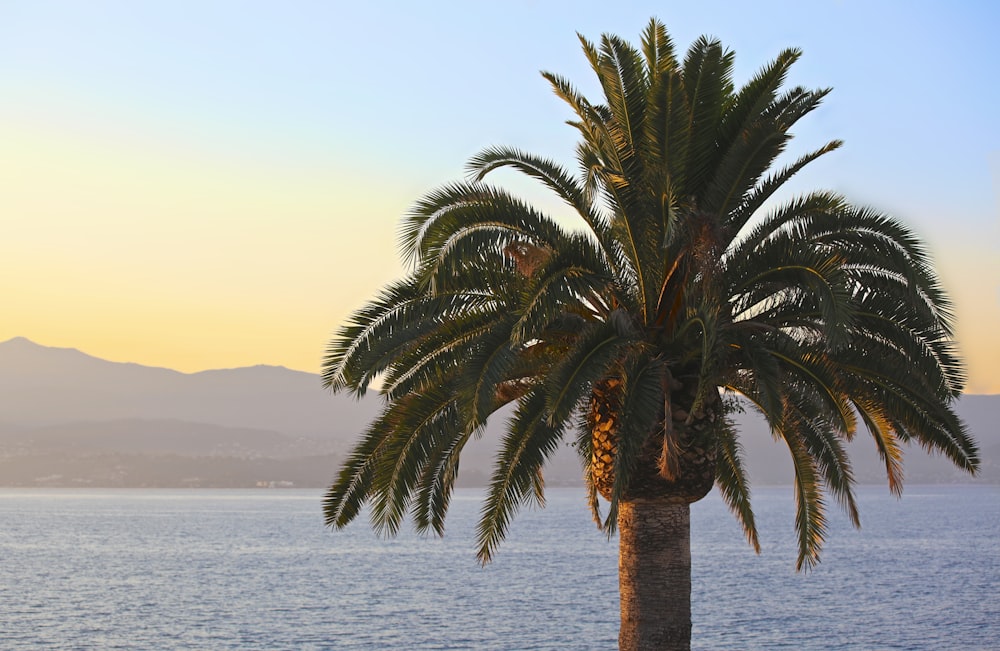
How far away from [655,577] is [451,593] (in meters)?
48.4

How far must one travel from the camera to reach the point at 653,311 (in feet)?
48.3

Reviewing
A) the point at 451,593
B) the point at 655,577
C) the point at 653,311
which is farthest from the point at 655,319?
the point at 451,593

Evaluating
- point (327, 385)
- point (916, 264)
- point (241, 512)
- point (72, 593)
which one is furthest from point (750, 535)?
point (241, 512)

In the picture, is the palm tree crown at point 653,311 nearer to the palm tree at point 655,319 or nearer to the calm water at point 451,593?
the palm tree at point 655,319

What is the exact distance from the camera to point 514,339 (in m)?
12.8

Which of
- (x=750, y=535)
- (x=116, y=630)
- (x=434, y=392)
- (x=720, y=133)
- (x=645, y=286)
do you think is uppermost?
(x=720, y=133)

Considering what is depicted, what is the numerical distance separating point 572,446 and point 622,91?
4966 mm

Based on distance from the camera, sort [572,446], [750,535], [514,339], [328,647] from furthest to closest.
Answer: [328,647] → [750,535] → [572,446] → [514,339]

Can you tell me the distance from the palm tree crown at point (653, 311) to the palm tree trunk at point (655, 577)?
0.38m

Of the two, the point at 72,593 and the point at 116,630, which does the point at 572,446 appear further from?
the point at 72,593

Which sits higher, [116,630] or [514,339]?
[514,339]

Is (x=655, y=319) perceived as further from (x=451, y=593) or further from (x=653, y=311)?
(x=451, y=593)

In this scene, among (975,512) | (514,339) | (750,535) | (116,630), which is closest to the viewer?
(514,339)

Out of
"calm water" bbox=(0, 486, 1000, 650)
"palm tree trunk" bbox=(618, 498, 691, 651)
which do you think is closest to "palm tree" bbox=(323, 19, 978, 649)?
"palm tree trunk" bbox=(618, 498, 691, 651)
